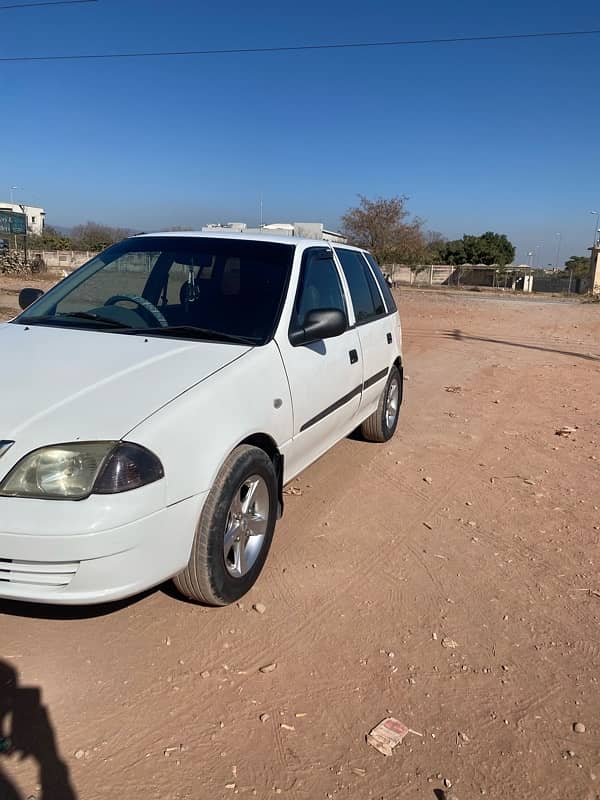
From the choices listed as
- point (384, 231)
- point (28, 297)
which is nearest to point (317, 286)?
point (28, 297)

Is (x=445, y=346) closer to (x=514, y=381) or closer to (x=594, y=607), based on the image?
(x=514, y=381)

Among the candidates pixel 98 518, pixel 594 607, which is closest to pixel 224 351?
pixel 98 518

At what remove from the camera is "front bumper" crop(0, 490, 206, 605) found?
2393 millimetres

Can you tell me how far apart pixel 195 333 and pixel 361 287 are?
2115 mm

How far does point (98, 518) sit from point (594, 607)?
2.60 m

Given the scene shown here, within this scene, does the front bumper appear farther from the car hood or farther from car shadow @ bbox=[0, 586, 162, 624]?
car shadow @ bbox=[0, 586, 162, 624]

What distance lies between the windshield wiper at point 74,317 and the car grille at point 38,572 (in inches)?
64.5

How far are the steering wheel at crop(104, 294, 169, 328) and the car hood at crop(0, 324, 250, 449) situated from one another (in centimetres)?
27

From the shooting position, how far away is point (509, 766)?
7.55 feet

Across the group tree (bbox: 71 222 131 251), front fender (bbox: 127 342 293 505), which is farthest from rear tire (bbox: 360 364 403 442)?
tree (bbox: 71 222 131 251)

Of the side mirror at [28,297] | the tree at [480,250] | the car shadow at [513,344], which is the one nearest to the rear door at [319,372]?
the side mirror at [28,297]

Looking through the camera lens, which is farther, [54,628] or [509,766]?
[54,628]

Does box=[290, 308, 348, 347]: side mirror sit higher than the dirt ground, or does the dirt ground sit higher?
box=[290, 308, 348, 347]: side mirror

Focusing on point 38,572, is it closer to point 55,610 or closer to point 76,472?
point 76,472
